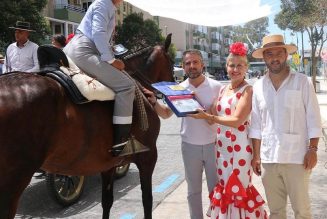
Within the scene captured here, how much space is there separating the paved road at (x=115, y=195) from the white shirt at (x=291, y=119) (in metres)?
2.43

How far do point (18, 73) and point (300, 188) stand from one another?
2637 mm

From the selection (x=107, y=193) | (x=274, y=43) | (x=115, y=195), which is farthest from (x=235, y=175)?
(x=115, y=195)

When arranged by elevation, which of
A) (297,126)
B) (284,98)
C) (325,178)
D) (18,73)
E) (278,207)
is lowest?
(325,178)

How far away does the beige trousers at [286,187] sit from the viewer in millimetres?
3693

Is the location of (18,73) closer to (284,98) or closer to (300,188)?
(284,98)

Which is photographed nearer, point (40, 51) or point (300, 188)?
point (300, 188)

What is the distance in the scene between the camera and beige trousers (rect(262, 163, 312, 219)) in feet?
12.1

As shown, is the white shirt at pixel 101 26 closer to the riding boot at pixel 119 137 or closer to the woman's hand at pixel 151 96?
the riding boot at pixel 119 137

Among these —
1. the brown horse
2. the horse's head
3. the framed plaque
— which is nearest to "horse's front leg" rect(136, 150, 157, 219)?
the brown horse

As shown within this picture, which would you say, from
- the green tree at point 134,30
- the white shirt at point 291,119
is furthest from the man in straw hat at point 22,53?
the green tree at point 134,30

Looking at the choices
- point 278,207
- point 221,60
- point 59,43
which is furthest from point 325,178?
point 221,60

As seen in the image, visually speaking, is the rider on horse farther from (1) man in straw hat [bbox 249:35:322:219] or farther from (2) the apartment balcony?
(2) the apartment balcony

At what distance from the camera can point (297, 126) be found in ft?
12.1

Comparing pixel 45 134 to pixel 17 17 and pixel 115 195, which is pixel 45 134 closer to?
pixel 115 195
